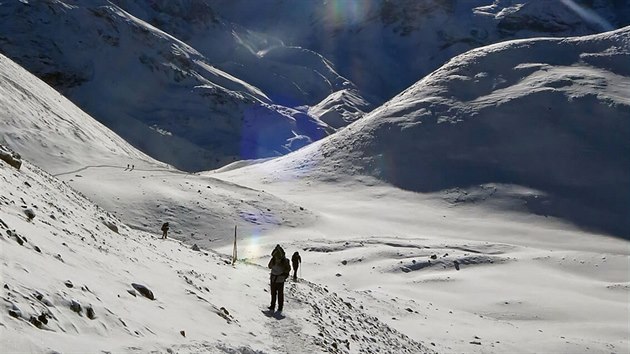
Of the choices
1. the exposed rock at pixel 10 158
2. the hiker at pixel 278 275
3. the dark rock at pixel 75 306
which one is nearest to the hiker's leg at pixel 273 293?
the hiker at pixel 278 275

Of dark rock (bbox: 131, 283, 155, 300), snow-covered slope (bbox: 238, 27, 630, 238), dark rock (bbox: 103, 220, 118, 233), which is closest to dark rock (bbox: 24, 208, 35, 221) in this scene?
dark rock (bbox: 131, 283, 155, 300)

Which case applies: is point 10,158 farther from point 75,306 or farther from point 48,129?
point 48,129

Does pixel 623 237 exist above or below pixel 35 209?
above

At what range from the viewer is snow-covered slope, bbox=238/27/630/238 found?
6519 centimetres

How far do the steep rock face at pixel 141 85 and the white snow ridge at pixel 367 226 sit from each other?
186 ft

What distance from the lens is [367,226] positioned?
53.1 m

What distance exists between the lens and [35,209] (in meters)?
14.0

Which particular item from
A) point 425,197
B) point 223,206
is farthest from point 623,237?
point 223,206

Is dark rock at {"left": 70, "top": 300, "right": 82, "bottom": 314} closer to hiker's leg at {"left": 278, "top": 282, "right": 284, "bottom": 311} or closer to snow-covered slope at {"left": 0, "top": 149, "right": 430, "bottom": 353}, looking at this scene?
snow-covered slope at {"left": 0, "top": 149, "right": 430, "bottom": 353}

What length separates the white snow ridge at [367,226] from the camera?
453 inches

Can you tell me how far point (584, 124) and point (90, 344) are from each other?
241 feet

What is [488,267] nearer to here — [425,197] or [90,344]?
[425,197]

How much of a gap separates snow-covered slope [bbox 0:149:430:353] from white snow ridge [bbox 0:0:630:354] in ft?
0.20

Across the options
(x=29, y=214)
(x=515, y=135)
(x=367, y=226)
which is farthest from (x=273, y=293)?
(x=515, y=135)
